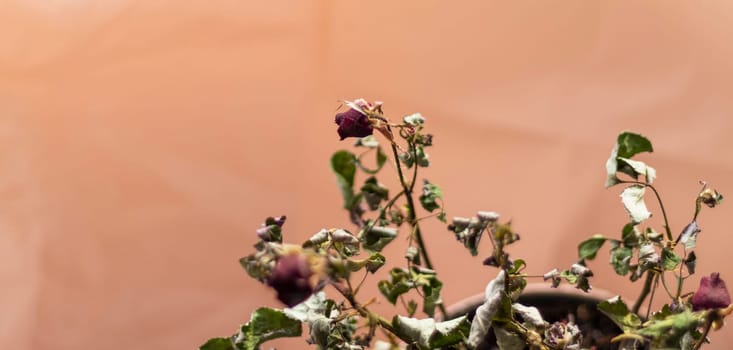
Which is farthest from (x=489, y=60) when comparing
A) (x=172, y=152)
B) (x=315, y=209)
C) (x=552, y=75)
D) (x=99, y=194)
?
(x=99, y=194)

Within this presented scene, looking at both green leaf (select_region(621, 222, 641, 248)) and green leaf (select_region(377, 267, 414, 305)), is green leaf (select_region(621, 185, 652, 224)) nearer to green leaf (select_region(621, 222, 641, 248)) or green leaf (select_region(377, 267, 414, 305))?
green leaf (select_region(621, 222, 641, 248))

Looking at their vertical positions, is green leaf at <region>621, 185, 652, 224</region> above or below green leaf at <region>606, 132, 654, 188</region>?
below

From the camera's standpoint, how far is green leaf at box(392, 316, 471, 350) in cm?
55

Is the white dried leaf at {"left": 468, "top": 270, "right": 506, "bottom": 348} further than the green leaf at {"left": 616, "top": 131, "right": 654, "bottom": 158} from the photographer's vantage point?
No

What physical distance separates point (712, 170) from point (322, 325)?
2.17 feet

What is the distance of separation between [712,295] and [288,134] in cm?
63

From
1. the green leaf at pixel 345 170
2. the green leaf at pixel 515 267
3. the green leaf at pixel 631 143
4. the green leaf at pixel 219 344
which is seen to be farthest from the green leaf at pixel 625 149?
the green leaf at pixel 219 344

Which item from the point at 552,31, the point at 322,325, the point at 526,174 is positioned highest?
the point at 552,31

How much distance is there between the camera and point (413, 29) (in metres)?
1.02

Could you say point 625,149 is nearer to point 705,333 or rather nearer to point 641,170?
point 641,170

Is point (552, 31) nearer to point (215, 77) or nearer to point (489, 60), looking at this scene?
point (489, 60)

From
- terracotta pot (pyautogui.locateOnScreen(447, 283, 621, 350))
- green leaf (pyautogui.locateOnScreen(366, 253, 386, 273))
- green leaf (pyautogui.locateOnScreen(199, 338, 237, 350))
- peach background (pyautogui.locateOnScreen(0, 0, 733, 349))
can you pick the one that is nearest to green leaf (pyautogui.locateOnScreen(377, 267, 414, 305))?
Answer: green leaf (pyautogui.locateOnScreen(366, 253, 386, 273))

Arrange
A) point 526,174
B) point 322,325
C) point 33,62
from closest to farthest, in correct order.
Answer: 1. point 322,325
2. point 33,62
3. point 526,174

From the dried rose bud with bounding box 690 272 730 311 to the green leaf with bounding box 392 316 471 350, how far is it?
16 centimetres
